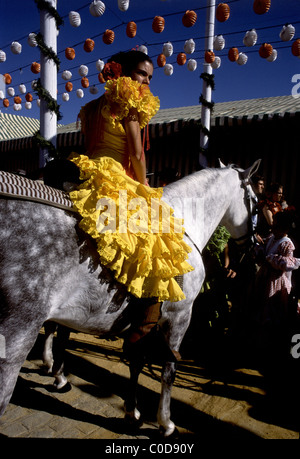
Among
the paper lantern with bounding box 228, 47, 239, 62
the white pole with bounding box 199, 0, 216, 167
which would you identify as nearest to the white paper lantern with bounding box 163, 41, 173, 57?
the white pole with bounding box 199, 0, 216, 167

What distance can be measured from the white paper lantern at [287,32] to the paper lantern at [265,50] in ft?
1.60

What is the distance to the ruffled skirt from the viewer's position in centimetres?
196

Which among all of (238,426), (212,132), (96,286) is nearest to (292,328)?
(238,426)

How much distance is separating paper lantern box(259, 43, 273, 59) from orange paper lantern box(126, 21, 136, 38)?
297 centimetres

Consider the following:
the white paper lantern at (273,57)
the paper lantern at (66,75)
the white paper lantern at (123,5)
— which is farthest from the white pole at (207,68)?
the paper lantern at (66,75)

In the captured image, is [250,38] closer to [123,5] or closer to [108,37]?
[123,5]

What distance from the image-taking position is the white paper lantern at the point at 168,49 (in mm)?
7692

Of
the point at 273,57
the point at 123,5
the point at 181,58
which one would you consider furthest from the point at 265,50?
the point at 123,5

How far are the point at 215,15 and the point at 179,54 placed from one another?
1308 mm

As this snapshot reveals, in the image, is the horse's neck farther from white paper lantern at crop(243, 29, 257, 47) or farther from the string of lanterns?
white paper lantern at crop(243, 29, 257, 47)

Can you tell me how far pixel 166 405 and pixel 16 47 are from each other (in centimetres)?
916

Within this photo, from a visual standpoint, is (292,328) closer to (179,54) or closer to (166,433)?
(166,433)

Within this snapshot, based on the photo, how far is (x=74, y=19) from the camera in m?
6.71

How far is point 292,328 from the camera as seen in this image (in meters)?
4.02
